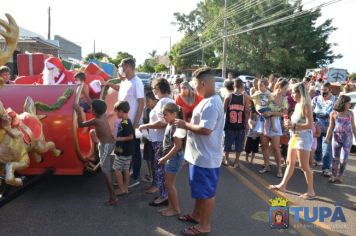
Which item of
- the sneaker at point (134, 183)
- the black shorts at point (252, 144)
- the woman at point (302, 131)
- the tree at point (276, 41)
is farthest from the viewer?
the tree at point (276, 41)

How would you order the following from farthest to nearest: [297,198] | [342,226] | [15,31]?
[297,198] < [342,226] < [15,31]

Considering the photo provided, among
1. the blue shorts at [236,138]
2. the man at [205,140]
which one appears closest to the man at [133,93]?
the man at [205,140]

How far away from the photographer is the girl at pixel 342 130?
6238mm

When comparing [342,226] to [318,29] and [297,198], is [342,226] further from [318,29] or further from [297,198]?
[318,29]

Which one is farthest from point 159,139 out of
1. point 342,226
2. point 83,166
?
point 342,226

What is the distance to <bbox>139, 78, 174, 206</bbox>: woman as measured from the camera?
4785 millimetres

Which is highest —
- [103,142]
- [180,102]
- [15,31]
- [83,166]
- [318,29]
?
[318,29]

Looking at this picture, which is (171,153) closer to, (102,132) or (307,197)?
(102,132)

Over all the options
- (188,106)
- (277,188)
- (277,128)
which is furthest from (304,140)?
(188,106)

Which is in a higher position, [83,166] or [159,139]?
[159,139]

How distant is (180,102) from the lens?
6469 mm

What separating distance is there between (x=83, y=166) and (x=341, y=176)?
Result: 4.27m

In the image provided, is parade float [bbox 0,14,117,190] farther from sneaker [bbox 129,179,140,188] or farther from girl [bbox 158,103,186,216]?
girl [bbox 158,103,186,216]

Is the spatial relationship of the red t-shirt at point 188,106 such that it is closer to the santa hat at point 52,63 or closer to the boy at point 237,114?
the boy at point 237,114
